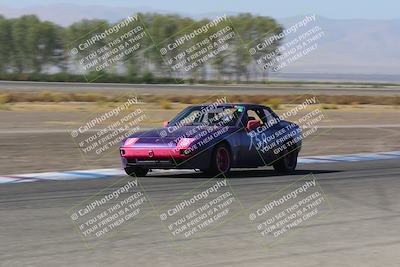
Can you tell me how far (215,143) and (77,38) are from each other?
108 metres

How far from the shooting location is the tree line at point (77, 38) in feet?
376

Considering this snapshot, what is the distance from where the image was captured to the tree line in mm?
114750

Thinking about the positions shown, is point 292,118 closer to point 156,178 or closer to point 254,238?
point 156,178

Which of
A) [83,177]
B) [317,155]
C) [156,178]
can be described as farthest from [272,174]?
[317,155]

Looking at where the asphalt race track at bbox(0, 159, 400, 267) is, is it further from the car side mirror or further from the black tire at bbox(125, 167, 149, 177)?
the car side mirror

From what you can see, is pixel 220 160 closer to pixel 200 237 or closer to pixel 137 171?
pixel 137 171

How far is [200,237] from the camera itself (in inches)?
317

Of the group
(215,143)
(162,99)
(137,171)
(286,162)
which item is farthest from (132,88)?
(215,143)

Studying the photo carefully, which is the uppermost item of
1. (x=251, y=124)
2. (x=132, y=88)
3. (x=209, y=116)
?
(x=132, y=88)

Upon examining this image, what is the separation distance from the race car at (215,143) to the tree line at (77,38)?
315 ft

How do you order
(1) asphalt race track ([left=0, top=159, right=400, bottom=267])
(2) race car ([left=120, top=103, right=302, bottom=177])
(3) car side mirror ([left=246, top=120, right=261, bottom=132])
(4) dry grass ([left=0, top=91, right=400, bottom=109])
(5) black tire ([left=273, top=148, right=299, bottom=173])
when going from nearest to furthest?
(1) asphalt race track ([left=0, top=159, right=400, bottom=267])
(2) race car ([left=120, top=103, right=302, bottom=177])
(3) car side mirror ([left=246, top=120, right=261, bottom=132])
(5) black tire ([left=273, top=148, right=299, bottom=173])
(4) dry grass ([left=0, top=91, right=400, bottom=109])

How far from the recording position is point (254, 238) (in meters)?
8.04

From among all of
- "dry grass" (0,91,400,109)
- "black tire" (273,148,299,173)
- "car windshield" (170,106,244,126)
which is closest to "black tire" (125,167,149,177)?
"car windshield" (170,106,244,126)

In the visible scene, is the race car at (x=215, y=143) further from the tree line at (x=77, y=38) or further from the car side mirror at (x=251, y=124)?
the tree line at (x=77, y=38)
